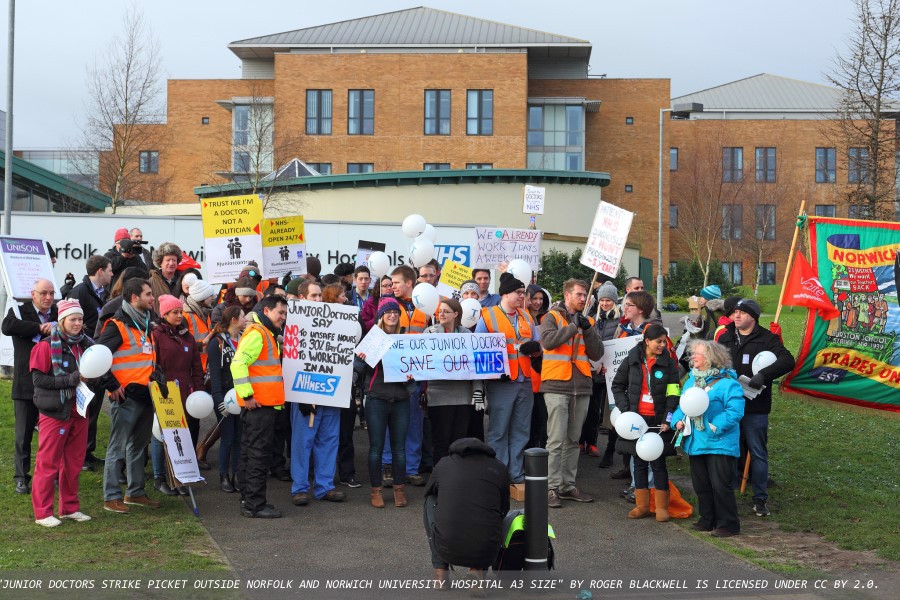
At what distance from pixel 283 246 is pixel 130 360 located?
4.79 metres

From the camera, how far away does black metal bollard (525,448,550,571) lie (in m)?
7.36

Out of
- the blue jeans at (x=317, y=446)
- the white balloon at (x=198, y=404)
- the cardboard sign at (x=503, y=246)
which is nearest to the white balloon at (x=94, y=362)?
the white balloon at (x=198, y=404)

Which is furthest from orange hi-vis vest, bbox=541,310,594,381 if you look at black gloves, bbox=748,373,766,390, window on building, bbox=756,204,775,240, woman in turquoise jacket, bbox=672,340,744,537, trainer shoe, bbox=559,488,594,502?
window on building, bbox=756,204,775,240

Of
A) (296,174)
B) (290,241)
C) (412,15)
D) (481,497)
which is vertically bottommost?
(481,497)

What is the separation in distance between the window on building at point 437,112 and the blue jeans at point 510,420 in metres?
48.9

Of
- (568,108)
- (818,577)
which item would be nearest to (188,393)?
(818,577)

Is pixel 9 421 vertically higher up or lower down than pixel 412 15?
lower down

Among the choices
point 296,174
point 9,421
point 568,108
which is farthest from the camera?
point 568,108

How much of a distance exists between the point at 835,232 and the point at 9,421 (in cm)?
1134

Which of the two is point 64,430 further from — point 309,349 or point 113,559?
point 309,349

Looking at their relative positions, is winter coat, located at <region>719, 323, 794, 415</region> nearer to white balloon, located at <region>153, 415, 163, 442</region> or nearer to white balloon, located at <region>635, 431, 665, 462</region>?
white balloon, located at <region>635, 431, 665, 462</region>

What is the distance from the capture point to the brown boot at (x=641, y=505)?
1006 centimetres

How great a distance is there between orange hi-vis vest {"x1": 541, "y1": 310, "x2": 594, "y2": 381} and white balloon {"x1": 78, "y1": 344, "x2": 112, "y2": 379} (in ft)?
14.1

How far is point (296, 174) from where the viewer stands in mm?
43812
